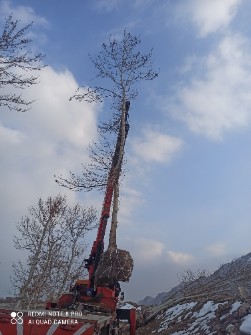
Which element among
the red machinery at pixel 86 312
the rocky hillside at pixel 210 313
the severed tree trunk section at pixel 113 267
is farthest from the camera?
the severed tree trunk section at pixel 113 267

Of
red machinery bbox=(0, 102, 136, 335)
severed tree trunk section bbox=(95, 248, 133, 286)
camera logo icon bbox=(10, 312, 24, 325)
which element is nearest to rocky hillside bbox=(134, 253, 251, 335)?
red machinery bbox=(0, 102, 136, 335)

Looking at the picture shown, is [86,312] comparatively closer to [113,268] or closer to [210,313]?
[113,268]

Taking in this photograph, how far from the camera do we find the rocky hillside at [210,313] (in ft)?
28.5

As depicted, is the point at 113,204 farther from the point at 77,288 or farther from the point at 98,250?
the point at 77,288

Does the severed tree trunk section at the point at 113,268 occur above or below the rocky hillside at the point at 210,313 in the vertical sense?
above

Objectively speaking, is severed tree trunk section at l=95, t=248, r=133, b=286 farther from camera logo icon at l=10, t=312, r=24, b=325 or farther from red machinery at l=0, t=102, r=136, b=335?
camera logo icon at l=10, t=312, r=24, b=325

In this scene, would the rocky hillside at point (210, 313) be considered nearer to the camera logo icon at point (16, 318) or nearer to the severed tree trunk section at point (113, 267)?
the severed tree trunk section at point (113, 267)

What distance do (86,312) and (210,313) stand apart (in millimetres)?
4207

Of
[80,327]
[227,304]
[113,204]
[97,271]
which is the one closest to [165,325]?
[227,304]

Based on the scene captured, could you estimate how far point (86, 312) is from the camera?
7.59 m

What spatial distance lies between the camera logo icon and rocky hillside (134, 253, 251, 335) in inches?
189

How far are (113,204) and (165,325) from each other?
422 cm

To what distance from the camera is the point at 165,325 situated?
437 inches

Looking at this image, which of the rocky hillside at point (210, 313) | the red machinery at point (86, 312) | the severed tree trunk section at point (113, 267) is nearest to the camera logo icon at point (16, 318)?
the red machinery at point (86, 312)
